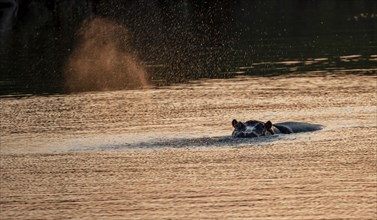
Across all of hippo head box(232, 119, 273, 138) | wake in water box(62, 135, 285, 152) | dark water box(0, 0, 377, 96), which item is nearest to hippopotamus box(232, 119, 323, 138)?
hippo head box(232, 119, 273, 138)

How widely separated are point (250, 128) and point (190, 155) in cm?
288

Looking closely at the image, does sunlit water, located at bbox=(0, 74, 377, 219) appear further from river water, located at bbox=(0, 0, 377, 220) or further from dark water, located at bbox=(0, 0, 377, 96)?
dark water, located at bbox=(0, 0, 377, 96)

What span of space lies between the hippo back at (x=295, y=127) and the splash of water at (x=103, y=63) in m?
13.2

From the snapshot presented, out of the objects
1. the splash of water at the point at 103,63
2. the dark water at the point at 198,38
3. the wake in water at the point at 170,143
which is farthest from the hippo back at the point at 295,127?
the dark water at the point at 198,38

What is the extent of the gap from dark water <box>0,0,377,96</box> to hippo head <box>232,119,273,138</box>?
14529mm

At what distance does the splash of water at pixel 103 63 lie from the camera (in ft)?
157

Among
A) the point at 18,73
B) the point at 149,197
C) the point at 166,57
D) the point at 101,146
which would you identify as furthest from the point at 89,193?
the point at 166,57

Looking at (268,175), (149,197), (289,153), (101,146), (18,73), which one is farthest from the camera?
(18,73)

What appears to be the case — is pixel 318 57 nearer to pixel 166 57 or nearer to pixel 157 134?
pixel 166 57

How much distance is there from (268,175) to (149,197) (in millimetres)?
3257

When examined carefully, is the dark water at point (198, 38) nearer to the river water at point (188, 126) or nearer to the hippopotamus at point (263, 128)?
the river water at point (188, 126)

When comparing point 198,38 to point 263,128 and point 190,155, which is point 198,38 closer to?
point 263,128

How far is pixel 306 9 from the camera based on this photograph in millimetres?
103812

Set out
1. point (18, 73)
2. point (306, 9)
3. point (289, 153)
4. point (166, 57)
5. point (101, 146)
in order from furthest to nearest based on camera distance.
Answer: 1. point (306, 9)
2. point (166, 57)
3. point (18, 73)
4. point (101, 146)
5. point (289, 153)
